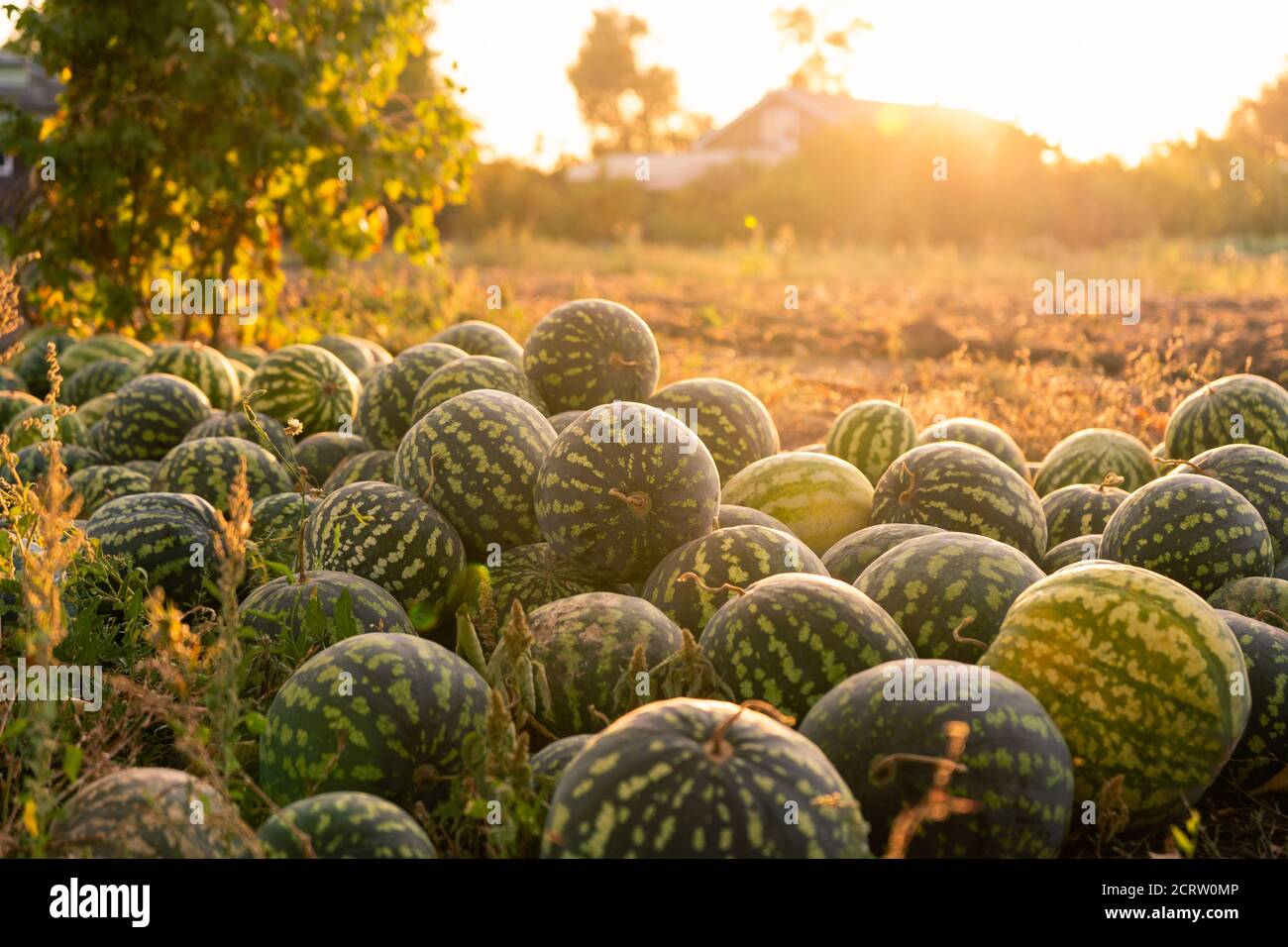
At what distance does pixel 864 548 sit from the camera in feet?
12.4

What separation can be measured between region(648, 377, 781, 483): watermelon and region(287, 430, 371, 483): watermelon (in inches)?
47.8

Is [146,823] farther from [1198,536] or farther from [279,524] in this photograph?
[1198,536]

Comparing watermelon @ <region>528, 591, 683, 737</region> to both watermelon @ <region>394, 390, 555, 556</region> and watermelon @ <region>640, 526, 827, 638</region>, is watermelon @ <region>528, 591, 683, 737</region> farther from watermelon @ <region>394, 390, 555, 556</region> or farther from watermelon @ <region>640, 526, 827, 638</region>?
watermelon @ <region>394, 390, 555, 556</region>

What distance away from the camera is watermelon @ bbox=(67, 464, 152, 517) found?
4711mm

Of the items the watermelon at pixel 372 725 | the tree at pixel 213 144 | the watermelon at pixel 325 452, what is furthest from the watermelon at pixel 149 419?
the tree at pixel 213 144

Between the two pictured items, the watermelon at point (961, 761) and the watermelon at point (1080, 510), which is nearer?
the watermelon at point (961, 761)

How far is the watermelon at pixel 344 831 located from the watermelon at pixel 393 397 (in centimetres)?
248

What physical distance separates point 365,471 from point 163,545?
29.0 inches

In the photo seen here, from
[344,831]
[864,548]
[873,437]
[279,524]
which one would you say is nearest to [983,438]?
[873,437]

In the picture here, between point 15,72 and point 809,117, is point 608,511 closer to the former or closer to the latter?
point 15,72

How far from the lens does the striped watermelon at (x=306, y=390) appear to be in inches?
213

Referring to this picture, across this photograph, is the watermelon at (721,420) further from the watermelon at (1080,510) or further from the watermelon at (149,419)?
the watermelon at (149,419)

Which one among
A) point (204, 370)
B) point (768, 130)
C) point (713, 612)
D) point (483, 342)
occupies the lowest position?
point (713, 612)
